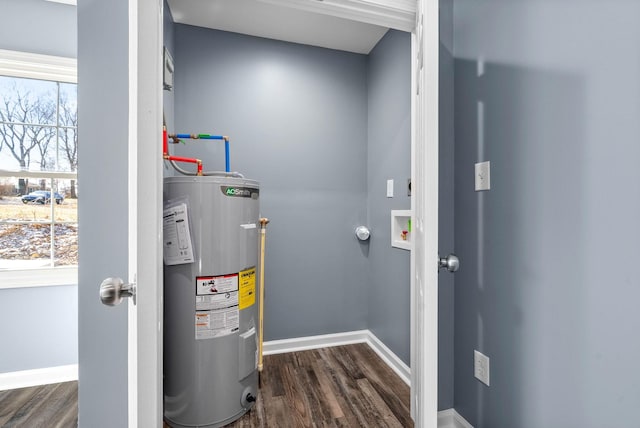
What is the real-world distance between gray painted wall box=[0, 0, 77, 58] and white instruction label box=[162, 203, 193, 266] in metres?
1.56

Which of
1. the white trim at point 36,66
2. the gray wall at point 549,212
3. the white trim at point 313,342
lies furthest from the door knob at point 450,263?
the white trim at point 36,66

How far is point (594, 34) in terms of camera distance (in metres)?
0.88

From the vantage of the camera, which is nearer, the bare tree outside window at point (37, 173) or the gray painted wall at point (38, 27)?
the gray painted wall at point (38, 27)

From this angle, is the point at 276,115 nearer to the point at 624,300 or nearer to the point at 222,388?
the point at 222,388

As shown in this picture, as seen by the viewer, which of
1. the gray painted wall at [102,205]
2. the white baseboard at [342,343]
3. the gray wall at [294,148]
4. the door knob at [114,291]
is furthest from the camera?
the gray wall at [294,148]

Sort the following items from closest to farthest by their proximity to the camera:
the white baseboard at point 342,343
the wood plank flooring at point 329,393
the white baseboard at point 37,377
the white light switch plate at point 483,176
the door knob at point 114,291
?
the door knob at point 114,291, the white light switch plate at point 483,176, the wood plank flooring at point 329,393, the white baseboard at point 37,377, the white baseboard at point 342,343

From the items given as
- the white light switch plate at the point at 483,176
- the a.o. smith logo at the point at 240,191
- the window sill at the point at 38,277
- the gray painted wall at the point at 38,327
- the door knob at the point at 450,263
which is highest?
the white light switch plate at the point at 483,176

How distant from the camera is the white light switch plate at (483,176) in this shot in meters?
Answer: 1.26

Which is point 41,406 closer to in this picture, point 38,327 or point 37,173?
point 38,327

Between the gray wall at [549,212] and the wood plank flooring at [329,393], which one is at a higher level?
the gray wall at [549,212]

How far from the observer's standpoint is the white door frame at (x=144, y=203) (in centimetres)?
63

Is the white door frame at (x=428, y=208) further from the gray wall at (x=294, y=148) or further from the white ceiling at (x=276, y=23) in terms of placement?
the gray wall at (x=294, y=148)

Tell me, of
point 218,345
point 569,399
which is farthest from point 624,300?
point 218,345

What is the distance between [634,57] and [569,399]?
3.29ft
